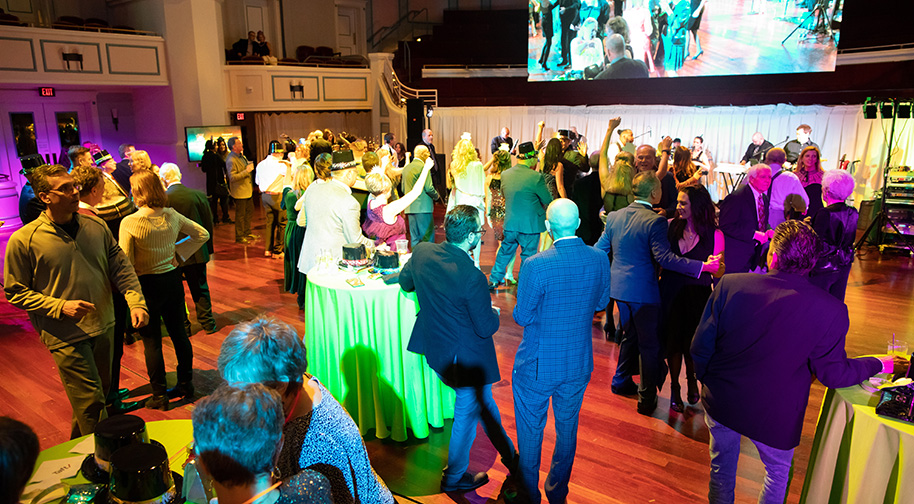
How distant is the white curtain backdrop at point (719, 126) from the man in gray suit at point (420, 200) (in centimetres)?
633

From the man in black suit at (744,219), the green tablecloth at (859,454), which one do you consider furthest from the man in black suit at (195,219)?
the green tablecloth at (859,454)

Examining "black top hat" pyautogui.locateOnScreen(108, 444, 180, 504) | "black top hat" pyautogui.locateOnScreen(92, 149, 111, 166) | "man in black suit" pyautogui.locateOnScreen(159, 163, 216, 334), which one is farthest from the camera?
"black top hat" pyautogui.locateOnScreen(92, 149, 111, 166)

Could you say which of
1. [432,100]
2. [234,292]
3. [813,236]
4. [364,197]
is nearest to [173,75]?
[432,100]

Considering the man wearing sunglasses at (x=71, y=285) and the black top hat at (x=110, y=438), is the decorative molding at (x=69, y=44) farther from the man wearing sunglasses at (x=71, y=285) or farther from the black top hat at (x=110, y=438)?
the black top hat at (x=110, y=438)

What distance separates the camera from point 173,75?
1103 centimetres

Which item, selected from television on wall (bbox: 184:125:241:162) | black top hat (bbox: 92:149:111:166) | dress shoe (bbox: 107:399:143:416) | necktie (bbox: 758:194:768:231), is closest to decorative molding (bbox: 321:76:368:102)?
television on wall (bbox: 184:125:241:162)

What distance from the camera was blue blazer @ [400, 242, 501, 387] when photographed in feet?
7.89

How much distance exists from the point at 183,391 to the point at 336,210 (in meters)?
1.60

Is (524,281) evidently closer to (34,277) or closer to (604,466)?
(604,466)

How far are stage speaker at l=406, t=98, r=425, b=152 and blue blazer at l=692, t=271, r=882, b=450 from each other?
34.8 feet

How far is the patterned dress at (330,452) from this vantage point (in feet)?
4.77

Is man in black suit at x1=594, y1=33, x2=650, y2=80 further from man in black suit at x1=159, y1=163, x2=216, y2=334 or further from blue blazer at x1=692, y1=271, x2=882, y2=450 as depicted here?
blue blazer at x1=692, y1=271, x2=882, y2=450

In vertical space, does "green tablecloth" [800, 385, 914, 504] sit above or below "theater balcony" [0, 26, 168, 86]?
below

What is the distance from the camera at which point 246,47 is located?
12.8 m
